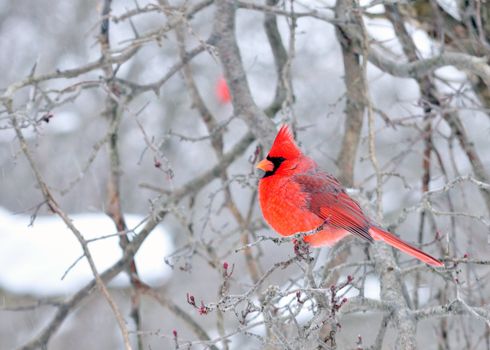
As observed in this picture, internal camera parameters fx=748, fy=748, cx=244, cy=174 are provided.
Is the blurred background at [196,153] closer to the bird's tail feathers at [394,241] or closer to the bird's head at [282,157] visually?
the bird's tail feathers at [394,241]

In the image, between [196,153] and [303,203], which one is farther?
[196,153]

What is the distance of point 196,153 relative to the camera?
844 cm

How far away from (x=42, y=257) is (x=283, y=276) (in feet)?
7.18

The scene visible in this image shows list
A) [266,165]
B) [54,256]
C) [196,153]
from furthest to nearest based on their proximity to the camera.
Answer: [196,153] → [54,256] → [266,165]

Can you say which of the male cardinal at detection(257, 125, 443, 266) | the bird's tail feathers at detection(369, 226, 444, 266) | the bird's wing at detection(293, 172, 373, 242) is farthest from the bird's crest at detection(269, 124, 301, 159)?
the bird's tail feathers at detection(369, 226, 444, 266)

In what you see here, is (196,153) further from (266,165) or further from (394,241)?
(394,241)

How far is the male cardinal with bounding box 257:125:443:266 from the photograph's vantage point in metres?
2.80

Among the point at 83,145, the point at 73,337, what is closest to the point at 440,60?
the point at 73,337

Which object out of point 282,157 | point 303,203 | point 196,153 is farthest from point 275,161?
point 196,153

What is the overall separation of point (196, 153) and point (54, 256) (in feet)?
10.2

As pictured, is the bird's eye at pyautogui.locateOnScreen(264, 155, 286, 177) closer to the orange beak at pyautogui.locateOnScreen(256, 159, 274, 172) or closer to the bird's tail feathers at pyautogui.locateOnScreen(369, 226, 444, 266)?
the orange beak at pyautogui.locateOnScreen(256, 159, 274, 172)

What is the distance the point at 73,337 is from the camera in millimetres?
6395

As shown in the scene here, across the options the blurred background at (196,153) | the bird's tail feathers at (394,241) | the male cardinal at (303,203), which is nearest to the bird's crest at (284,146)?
the male cardinal at (303,203)

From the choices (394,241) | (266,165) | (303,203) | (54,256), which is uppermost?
(54,256)
